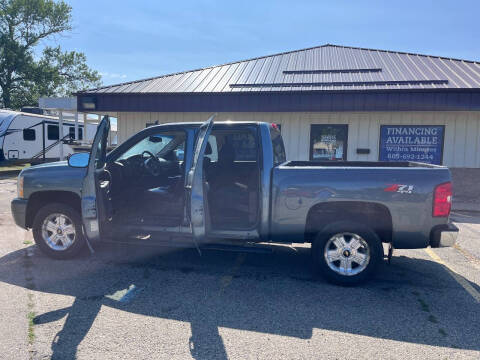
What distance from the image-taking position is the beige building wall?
10883 millimetres

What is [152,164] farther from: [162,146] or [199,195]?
[199,195]

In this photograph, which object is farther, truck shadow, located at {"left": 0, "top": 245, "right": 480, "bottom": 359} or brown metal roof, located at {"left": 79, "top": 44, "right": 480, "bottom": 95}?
brown metal roof, located at {"left": 79, "top": 44, "right": 480, "bottom": 95}

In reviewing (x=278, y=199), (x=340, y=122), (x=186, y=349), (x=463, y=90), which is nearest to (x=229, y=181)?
(x=278, y=199)

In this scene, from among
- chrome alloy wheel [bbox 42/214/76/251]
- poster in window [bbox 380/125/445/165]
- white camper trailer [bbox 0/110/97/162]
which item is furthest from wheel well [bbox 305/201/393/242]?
white camper trailer [bbox 0/110/97/162]

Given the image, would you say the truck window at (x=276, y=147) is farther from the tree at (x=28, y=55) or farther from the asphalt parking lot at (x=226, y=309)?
the tree at (x=28, y=55)

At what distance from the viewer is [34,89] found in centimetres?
3647

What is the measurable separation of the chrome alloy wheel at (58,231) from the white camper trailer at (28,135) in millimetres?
14175

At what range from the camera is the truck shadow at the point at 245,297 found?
3322 millimetres

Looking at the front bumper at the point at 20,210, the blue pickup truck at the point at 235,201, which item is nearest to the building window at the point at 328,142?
the blue pickup truck at the point at 235,201

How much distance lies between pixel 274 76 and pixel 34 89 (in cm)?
3303

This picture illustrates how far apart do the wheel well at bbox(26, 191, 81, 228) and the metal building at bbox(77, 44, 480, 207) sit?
6.63 meters

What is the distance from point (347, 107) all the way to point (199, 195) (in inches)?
283

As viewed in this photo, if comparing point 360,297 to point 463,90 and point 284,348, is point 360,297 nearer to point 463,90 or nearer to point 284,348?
point 284,348

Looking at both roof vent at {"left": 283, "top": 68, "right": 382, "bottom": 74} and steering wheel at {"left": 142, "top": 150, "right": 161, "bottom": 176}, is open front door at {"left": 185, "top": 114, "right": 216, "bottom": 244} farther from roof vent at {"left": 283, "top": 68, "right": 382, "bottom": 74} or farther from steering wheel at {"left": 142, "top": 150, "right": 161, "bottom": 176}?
roof vent at {"left": 283, "top": 68, "right": 382, "bottom": 74}
